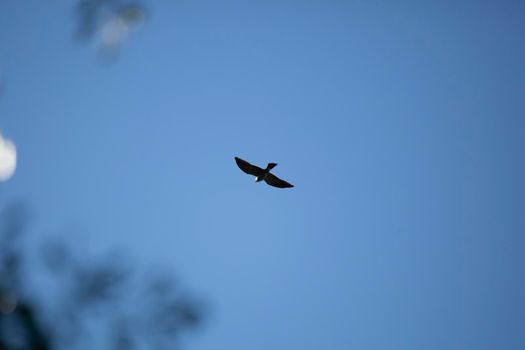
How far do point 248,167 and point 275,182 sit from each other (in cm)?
76

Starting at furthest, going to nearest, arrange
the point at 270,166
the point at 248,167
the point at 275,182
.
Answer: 1. the point at 275,182
2. the point at 248,167
3. the point at 270,166

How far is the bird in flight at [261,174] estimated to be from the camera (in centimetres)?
967

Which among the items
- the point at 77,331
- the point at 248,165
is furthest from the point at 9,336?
the point at 248,165

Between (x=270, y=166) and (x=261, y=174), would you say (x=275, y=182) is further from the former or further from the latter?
(x=270, y=166)

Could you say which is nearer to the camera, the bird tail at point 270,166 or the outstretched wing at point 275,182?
the bird tail at point 270,166

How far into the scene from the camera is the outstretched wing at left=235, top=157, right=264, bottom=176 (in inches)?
381

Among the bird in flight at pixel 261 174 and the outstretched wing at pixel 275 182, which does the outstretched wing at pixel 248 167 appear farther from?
the outstretched wing at pixel 275 182

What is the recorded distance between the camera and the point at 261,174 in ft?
Result: 32.1

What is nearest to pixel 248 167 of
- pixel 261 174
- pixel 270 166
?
pixel 261 174

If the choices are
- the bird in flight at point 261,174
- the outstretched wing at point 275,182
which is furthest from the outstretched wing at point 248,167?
the outstretched wing at point 275,182

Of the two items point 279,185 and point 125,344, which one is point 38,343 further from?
point 279,185

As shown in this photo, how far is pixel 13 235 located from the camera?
980 centimetres

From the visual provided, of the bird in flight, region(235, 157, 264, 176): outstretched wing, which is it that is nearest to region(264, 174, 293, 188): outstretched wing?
the bird in flight

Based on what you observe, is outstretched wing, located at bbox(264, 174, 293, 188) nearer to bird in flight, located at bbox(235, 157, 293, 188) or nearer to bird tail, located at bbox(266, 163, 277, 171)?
bird in flight, located at bbox(235, 157, 293, 188)
